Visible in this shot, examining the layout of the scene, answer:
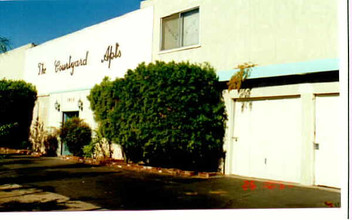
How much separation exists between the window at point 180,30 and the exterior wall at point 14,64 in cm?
1128

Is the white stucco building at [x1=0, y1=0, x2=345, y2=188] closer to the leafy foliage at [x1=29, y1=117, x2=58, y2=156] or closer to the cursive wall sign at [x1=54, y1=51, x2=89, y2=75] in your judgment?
the cursive wall sign at [x1=54, y1=51, x2=89, y2=75]

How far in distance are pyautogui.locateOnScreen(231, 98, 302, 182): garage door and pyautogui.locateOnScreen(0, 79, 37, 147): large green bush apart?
1200 cm

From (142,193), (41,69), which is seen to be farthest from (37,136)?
(142,193)

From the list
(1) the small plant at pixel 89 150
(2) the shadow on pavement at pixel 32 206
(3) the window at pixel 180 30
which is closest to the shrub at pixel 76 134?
(1) the small plant at pixel 89 150

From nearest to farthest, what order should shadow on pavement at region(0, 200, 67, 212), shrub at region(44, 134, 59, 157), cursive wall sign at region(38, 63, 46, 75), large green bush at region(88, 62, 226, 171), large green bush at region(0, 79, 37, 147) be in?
shadow on pavement at region(0, 200, 67, 212) → large green bush at region(88, 62, 226, 171) → shrub at region(44, 134, 59, 157) → large green bush at region(0, 79, 37, 147) → cursive wall sign at region(38, 63, 46, 75)

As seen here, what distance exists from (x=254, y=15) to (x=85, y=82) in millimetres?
8767

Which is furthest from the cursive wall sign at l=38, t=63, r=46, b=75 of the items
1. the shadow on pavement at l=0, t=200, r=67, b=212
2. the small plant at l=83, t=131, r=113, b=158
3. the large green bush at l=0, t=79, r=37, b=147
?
the shadow on pavement at l=0, t=200, r=67, b=212

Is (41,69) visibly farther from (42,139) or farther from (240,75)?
(240,75)

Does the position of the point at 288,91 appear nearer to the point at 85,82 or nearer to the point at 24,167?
the point at 24,167

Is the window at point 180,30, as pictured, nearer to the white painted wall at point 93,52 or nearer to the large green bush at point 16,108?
the white painted wall at point 93,52

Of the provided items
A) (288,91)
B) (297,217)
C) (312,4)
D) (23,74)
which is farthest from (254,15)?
(23,74)

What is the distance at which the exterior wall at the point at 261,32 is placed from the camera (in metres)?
8.38

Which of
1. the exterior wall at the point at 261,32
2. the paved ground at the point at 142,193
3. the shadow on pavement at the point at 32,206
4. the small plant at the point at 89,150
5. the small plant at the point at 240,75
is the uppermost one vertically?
the exterior wall at the point at 261,32

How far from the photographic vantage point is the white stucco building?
8195 mm
